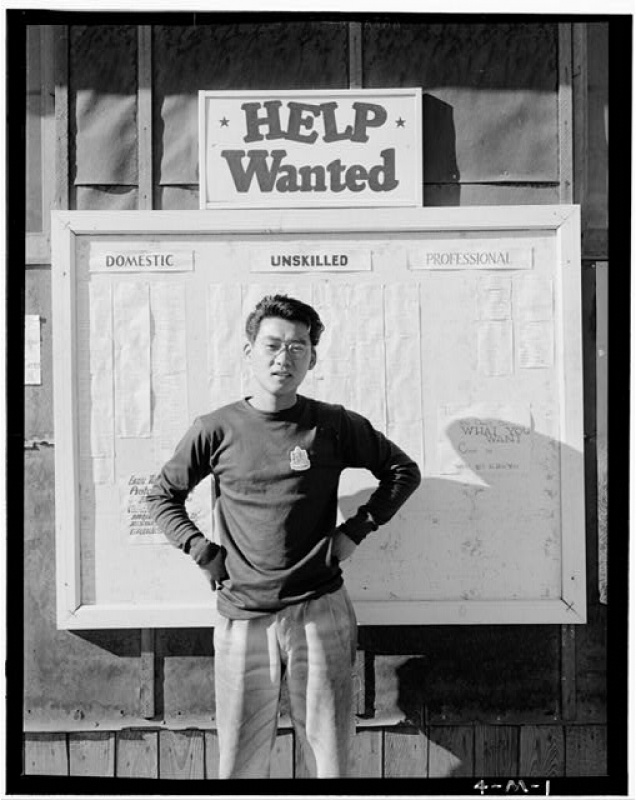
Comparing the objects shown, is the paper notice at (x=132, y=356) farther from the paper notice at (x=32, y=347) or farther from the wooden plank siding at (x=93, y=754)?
the wooden plank siding at (x=93, y=754)

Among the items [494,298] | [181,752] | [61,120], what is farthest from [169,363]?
[181,752]

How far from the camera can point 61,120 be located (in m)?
3.71

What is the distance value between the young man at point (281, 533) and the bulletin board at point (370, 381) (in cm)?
25

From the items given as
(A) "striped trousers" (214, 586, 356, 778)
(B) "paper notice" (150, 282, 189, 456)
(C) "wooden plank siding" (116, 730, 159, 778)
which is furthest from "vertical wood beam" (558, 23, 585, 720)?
(C) "wooden plank siding" (116, 730, 159, 778)

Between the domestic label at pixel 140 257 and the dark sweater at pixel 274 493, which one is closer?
the dark sweater at pixel 274 493

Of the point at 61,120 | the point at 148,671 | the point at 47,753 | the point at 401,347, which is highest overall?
the point at 61,120

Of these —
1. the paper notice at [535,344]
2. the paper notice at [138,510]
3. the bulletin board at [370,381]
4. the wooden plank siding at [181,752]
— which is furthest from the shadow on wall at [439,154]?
the wooden plank siding at [181,752]

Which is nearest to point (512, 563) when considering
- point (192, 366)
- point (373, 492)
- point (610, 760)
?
point (373, 492)

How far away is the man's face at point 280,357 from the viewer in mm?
3314

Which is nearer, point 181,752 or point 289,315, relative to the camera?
point 289,315

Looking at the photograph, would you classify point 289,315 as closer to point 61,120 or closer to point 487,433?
point 487,433

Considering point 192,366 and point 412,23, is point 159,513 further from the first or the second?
point 412,23

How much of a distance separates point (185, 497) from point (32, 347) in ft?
3.29

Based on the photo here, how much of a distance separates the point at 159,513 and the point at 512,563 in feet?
5.00
